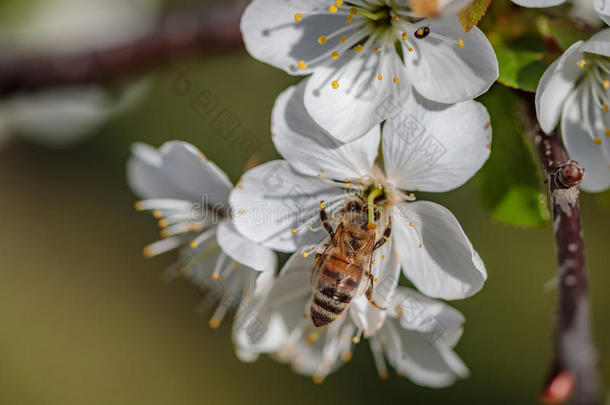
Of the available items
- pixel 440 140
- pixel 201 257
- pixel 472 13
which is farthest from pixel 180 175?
pixel 472 13

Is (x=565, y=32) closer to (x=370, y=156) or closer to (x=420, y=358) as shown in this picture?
(x=370, y=156)

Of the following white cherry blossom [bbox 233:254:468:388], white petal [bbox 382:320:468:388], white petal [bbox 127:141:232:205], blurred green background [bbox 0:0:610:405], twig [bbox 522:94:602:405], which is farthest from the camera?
blurred green background [bbox 0:0:610:405]

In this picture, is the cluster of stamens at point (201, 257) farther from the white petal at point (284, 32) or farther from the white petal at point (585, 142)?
the white petal at point (585, 142)

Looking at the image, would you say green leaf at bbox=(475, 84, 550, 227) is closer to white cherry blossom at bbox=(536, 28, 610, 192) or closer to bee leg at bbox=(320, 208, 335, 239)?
white cherry blossom at bbox=(536, 28, 610, 192)

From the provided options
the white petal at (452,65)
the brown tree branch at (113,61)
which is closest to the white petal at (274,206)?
the white petal at (452,65)

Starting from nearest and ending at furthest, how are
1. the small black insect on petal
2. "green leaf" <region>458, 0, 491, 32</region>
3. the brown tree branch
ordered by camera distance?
"green leaf" <region>458, 0, 491, 32</region>
the small black insect on petal
the brown tree branch

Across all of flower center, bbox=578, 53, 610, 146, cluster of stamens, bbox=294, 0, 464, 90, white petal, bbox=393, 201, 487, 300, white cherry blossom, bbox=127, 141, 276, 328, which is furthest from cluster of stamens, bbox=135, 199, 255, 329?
flower center, bbox=578, 53, 610, 146

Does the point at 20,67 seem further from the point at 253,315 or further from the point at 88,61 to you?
the point at 253,315
